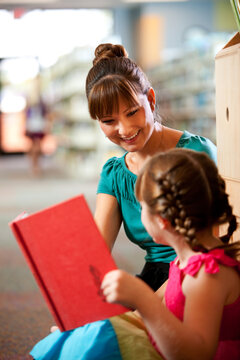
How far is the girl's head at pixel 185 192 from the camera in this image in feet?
2.87

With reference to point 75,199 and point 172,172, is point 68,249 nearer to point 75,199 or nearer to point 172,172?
point 75,199

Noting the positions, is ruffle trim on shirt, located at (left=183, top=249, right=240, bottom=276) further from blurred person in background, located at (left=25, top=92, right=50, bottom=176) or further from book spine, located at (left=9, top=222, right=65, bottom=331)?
blurred person in background, located at (left=25, top=92, right=50, bottom=176)

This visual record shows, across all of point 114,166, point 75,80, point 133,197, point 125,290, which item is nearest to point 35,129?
point 75,80

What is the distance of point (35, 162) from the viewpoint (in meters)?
7.79

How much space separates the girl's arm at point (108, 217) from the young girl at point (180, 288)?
1.46ft

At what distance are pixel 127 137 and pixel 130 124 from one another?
0.04 metres

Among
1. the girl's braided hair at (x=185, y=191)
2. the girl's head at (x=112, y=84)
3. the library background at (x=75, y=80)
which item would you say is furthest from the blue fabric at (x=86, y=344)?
the library background at (x=75, y=80)

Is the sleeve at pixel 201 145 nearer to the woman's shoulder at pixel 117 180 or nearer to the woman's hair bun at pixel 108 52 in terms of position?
the woman's shoulder at pixel 117 180

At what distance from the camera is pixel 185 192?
87 cm

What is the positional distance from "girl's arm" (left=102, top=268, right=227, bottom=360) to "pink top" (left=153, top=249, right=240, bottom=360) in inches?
1.6

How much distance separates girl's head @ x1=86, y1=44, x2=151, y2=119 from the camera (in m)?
1.33

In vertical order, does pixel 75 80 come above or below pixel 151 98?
above

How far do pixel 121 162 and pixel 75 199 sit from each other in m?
0.64

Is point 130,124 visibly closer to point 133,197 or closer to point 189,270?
point 133,197
